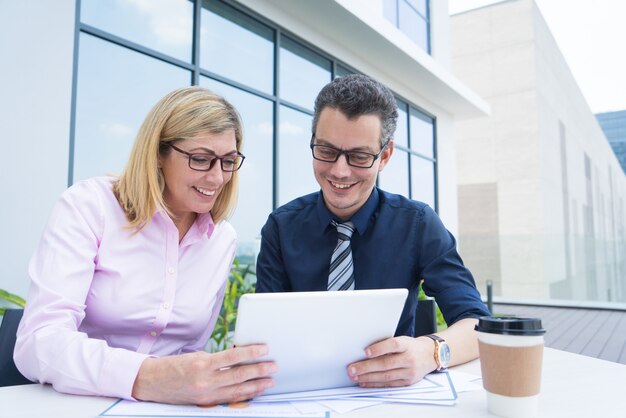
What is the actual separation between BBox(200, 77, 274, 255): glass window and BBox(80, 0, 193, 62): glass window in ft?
1.60

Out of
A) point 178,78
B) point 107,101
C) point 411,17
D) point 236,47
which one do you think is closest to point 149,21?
point 178,78

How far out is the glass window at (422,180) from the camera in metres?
7.17

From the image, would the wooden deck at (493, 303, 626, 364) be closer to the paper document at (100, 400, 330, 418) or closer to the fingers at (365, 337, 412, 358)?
the fingers at (365, 337, 412, 358)

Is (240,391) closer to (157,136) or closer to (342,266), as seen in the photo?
(342,266)

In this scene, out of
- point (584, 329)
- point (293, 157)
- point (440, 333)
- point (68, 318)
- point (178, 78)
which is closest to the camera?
point (68, 318)

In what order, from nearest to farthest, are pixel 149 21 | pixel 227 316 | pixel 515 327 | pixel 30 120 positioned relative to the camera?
1. pixel 515 327
2. pixel 30 120
3. pixel 227 316
4. pixel 149 21

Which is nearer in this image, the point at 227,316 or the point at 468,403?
the point at 468,403

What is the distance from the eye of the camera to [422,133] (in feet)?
24.6

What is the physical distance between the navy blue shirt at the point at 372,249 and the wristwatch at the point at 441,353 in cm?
36

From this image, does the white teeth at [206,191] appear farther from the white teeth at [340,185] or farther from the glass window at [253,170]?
the glass window at [253,170]

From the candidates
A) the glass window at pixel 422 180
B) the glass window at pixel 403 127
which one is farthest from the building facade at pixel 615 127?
the glass window at pixel 403 127

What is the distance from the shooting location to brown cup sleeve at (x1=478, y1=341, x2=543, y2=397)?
27.4 inches

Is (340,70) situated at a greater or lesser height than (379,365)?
greater

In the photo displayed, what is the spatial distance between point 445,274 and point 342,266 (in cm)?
32
